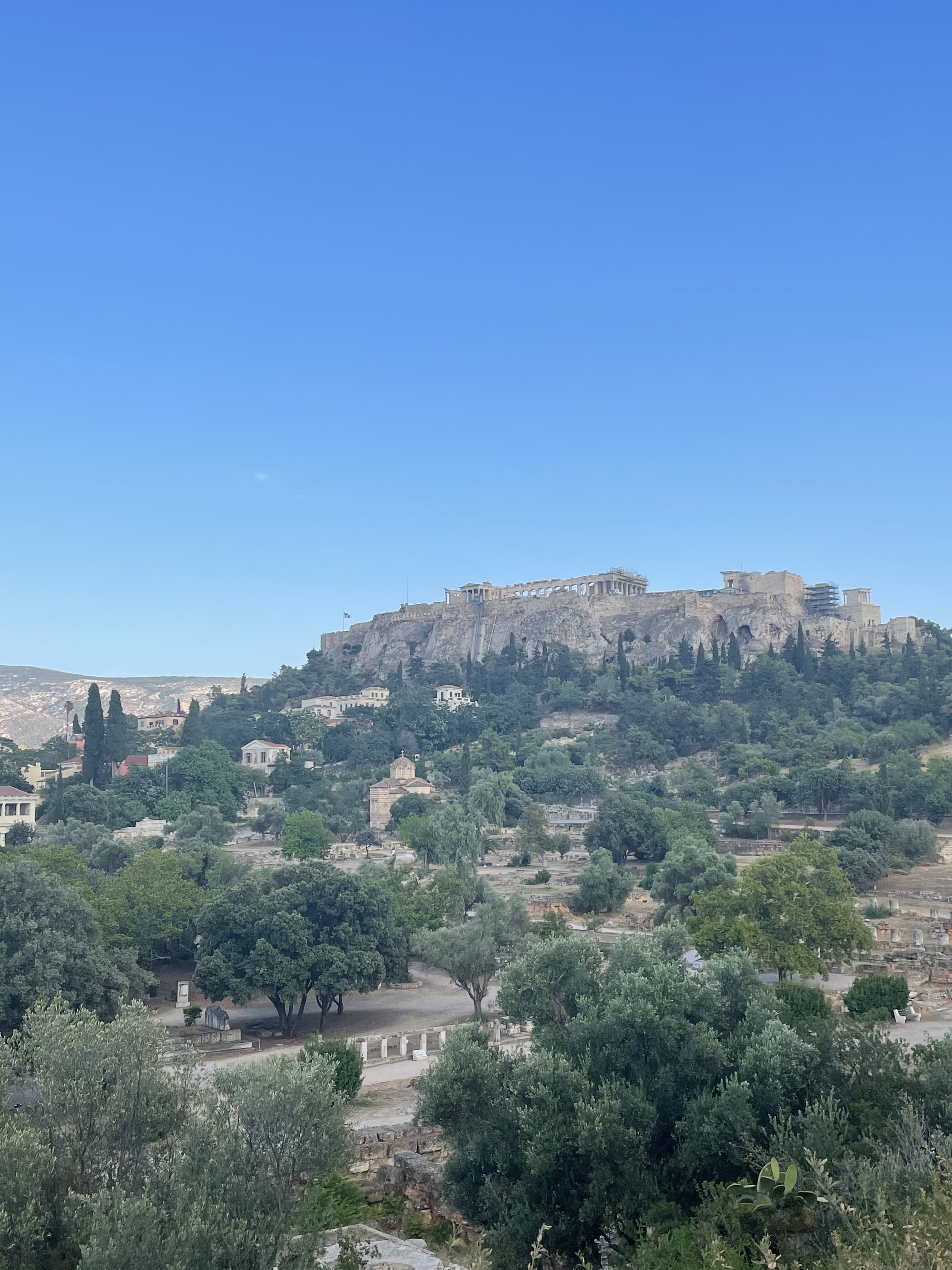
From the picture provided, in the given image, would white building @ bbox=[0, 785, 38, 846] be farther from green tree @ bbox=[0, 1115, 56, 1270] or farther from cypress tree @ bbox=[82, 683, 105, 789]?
green tree @ bbox=[0, 1115, 56, 1270]

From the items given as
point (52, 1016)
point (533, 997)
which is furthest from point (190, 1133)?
Answer: point (533, 997)

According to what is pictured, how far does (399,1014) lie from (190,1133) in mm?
17614

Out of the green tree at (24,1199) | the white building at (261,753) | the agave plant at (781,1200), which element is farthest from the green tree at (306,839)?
the agave plant at (781,1200)

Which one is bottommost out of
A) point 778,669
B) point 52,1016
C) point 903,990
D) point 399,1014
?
point 399,1014

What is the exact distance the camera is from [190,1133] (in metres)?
11.8

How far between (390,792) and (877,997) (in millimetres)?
48712

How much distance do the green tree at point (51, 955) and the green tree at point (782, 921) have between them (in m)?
13.9

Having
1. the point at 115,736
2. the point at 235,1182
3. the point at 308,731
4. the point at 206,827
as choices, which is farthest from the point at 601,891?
the point at 308,731

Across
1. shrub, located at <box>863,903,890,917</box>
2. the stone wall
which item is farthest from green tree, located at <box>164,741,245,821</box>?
the stone wall

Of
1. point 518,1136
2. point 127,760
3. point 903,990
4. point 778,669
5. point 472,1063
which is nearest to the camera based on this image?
point 518,1136

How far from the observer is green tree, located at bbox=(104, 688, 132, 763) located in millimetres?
69375

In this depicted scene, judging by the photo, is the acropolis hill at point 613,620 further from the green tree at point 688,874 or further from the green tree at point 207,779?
the green tree at point 688,874

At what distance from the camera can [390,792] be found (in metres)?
70.6

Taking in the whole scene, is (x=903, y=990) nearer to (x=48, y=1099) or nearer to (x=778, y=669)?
(x=48, y=1099)
